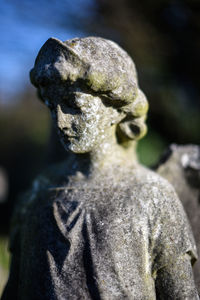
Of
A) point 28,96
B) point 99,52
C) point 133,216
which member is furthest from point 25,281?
point 28,96

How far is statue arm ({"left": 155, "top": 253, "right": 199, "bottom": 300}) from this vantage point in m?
1.26

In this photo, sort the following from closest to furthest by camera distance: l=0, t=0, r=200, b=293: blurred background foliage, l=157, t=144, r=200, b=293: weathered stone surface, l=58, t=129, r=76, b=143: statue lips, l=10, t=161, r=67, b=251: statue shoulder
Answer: l=58, t=129, r=76, b=143: statue lips
l=10, t=161, r=67, b=251: statue shoulder
l=157, t=144, r=200, b=293: weathered stone surface
l=0, t=0, r=200, b=293: blurred background foliage

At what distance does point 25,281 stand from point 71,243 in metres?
0.33

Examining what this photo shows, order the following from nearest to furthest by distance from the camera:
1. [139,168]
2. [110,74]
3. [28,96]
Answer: [110,74]
[139,168]
[28,96]

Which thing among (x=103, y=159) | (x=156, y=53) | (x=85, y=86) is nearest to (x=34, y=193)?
(x=103, y=159)

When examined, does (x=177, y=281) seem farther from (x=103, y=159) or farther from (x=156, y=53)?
(x=156, y=53)

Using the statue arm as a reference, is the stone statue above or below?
above

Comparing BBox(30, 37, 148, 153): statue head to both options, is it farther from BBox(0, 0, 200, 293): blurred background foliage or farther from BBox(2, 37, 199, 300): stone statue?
BBox(0, 0, 200, 293): blurred background foliage

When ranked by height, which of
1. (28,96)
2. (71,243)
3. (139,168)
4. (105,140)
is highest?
(105,140)

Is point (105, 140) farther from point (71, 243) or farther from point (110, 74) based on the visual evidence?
point (71, 243)

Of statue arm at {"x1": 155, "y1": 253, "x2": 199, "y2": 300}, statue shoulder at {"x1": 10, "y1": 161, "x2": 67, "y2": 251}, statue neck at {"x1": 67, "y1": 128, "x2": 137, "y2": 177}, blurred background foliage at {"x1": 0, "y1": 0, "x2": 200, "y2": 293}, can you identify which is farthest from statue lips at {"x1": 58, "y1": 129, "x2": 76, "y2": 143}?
blurred background foliage at {"x1": 0, "y1": 0, "x2": 200, "y2": 293}

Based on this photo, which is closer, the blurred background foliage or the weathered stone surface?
the weathered stone surface

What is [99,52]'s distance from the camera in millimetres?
1266

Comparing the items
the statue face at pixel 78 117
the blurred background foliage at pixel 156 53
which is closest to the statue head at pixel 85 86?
the statue face at pixel 78 117
